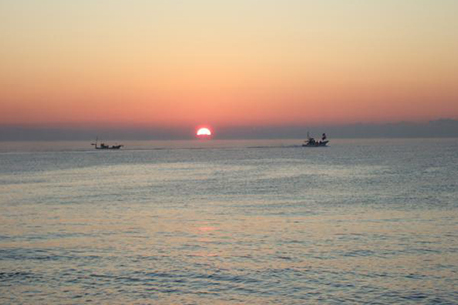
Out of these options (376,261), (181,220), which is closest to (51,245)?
(181,220)

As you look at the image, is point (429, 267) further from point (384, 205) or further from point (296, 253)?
point (384, 205)

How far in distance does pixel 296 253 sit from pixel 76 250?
12.7 metres

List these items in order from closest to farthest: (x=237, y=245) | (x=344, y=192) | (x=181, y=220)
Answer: (x=237, y=245), (x=181, y=220), (x=344, y=192)

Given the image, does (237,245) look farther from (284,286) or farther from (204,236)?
(284,286)

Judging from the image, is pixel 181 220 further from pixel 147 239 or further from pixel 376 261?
pixel 376 261

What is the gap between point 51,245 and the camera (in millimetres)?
33281

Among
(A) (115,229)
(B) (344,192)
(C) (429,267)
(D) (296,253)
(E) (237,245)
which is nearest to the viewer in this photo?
(C) (429,267)

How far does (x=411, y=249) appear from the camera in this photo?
31406mm

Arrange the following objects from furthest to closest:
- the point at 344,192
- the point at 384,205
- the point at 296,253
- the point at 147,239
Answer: the point at 344,192 → the point at 384,205 → the point at 147,239 → the point at 296,253

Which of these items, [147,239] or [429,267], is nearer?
[429,267]

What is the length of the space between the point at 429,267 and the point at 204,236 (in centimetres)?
1482

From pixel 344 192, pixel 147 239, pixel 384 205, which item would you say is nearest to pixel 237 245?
pixel 147 239

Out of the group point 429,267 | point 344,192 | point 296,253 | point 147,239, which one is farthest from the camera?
point 344,192

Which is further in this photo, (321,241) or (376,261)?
(321,241)
